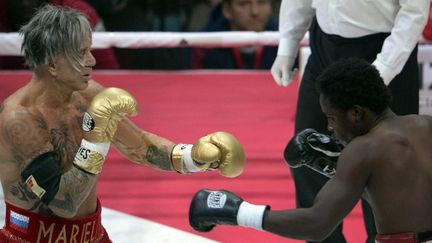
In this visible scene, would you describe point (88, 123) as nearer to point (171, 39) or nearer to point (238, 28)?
point (171, 39)

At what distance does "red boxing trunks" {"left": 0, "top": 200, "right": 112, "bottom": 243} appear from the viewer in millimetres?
2295

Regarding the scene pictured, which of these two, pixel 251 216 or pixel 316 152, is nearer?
pixel 251 216

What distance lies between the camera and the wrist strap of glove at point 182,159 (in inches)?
99.0

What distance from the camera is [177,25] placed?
5520 mm

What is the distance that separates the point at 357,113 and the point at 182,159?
1.83ft

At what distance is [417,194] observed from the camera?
84.2 inches

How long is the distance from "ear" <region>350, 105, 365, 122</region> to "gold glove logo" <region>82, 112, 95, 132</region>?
61 centimetres

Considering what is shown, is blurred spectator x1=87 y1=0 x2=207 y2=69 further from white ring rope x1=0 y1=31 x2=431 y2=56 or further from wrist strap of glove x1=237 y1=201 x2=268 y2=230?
wrist strap of glove x1=237 y1=201 x2=268 y2=230

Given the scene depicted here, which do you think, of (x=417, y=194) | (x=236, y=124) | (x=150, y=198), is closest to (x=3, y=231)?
(x=417, y=194)

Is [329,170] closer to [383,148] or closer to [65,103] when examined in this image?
[383,148]

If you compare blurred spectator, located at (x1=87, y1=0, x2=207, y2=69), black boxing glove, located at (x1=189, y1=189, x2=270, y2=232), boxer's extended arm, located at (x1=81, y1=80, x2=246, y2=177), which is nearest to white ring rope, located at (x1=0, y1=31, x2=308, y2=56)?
blurred spectator, located at (x1=87, y1=0, x2=207, y2=69)

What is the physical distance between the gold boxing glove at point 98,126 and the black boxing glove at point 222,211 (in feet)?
0.84

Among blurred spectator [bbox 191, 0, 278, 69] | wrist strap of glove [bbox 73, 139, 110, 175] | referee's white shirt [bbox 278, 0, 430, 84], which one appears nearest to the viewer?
wrist strap of glove [bbox 73, 139, 110, 175]

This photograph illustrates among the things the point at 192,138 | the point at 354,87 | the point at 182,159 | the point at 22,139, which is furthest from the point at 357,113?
the point at 192,138
